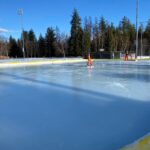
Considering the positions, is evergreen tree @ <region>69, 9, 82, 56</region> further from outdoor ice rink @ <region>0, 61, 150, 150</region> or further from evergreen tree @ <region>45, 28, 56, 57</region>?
outdoor ice rink @ <region>0, 61, 150, 150</region>

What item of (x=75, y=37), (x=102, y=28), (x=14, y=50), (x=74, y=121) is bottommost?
(x=74, y=121)

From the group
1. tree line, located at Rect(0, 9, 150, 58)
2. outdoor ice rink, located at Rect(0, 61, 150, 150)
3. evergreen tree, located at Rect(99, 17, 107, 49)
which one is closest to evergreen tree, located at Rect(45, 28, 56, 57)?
tree line, located at Rect(0, 9, 150, 58)

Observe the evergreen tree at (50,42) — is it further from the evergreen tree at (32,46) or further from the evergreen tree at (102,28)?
the evergreen tree at (102,28)

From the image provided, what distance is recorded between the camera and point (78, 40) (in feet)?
180

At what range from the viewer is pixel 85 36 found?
54688 mm

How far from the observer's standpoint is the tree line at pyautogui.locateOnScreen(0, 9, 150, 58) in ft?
183

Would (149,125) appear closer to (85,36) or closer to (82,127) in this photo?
(82,127)

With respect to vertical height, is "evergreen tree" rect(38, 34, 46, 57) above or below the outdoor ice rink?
above

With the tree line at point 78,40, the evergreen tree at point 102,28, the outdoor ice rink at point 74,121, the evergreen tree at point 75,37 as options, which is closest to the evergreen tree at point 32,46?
the tree line at point 78,40

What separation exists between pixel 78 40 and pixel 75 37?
1175 mm

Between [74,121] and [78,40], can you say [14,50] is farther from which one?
[74,121]

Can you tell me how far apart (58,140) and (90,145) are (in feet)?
1.51

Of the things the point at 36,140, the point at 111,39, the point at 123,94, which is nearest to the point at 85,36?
the point at 111,39

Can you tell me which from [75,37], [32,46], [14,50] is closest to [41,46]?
[32,46]
